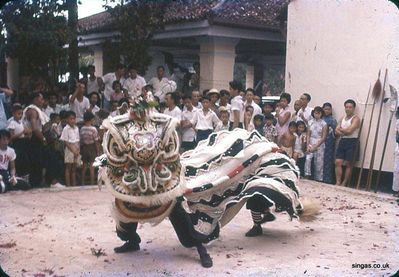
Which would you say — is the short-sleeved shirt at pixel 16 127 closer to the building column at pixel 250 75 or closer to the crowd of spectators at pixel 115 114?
the crowd of spectators at pixel 115 114

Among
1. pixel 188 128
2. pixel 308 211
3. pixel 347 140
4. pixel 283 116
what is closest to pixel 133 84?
pixel 188 128

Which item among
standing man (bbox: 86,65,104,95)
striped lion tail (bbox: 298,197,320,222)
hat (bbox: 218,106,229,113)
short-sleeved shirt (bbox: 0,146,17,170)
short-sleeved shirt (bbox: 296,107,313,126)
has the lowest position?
striped lion tail (bbox: 298,197,320,222)

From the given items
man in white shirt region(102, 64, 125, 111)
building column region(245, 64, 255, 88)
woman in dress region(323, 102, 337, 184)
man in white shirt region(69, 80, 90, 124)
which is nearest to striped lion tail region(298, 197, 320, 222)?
woman in dress region(323, 102, 337, 184)

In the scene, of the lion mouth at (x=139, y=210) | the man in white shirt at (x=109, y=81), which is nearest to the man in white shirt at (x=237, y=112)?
the man in white shirt at (x=109, y=81)

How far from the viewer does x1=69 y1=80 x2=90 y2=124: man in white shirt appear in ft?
31.4

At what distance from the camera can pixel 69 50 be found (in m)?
10.6

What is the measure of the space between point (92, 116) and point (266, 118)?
3.19m

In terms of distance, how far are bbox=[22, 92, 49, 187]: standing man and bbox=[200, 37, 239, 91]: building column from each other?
452 centimetres

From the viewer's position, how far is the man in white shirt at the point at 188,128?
953 centimetres

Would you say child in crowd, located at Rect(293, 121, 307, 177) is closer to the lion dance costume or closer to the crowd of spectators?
the crowd of spectators

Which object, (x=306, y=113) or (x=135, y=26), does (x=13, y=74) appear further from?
(x=306, y=113)

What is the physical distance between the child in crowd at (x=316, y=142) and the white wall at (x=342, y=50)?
0.63 meters

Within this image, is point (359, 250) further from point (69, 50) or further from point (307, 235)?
point (69, 50)

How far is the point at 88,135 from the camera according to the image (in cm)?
891
